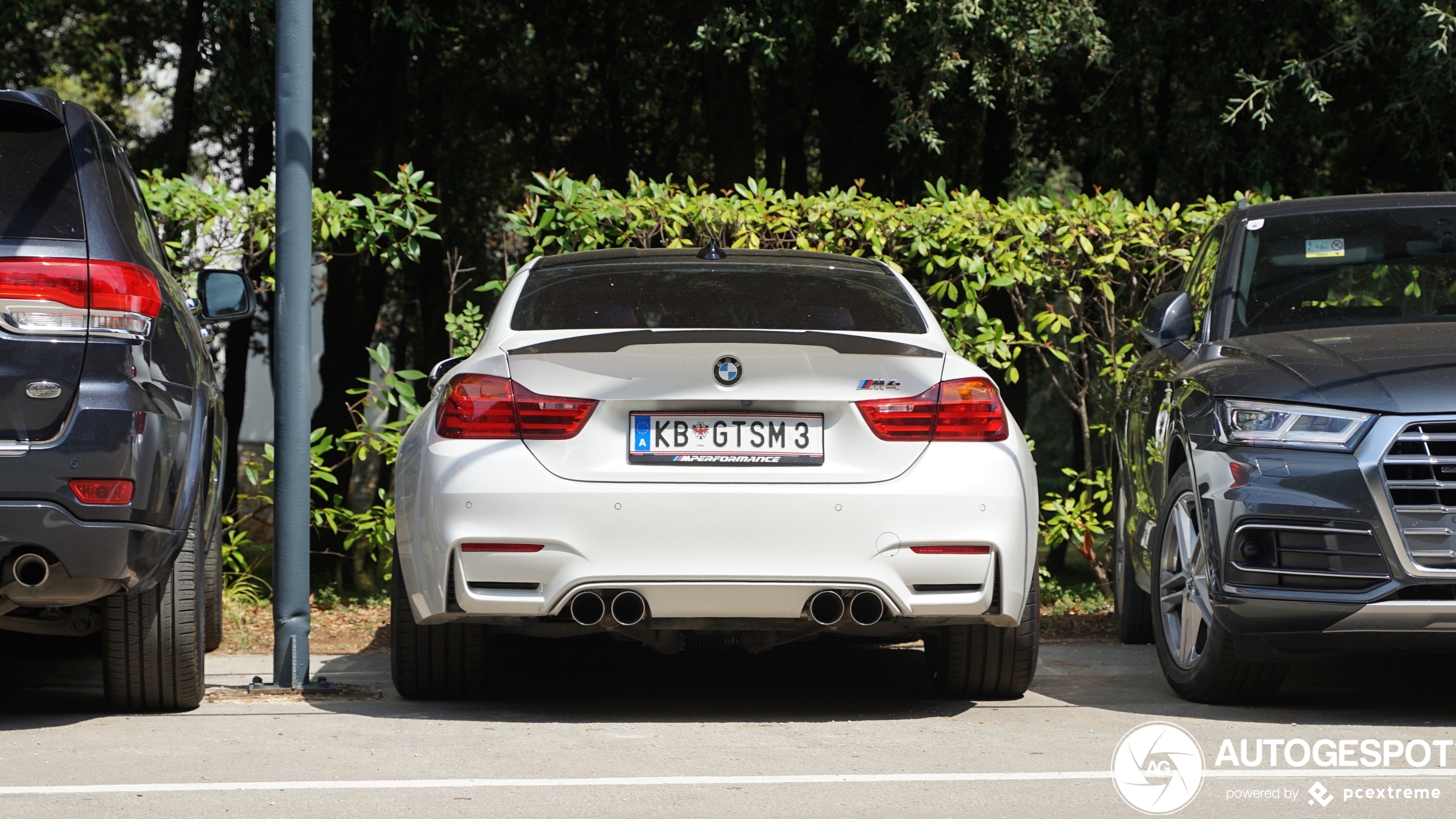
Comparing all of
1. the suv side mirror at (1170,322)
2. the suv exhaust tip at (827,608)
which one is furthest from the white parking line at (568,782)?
the suv side mirror at (1170,322)

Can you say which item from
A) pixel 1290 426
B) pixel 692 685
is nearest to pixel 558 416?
pixel 692 685

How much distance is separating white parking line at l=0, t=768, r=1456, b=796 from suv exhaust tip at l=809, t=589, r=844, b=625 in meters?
0.65

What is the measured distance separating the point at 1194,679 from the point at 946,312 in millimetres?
2921

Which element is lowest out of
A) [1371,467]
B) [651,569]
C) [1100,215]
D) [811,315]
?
[651,569]

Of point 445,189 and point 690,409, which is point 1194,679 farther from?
point 445,189

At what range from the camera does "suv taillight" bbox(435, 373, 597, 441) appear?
4.92 meters

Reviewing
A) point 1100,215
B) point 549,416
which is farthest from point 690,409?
point 1100,215

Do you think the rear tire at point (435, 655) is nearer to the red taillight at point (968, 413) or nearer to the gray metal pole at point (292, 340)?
the gray metal pole at point (292, 340)

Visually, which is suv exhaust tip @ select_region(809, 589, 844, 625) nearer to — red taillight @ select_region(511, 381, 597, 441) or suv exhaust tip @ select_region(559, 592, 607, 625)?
suv exhaust tip @ select_region(559, 592, 607, 625)

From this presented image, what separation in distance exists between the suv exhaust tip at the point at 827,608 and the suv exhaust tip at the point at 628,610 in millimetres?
494

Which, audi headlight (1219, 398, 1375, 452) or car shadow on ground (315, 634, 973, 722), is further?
car shadow on ground (315, 634, 973, 722)

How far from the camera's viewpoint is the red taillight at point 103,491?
463 cm

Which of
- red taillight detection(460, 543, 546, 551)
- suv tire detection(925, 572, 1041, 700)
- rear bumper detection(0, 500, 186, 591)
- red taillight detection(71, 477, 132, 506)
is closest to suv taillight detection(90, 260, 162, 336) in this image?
red taillight detection(71, 477, 132, 506)

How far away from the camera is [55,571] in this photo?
15.3 feet
